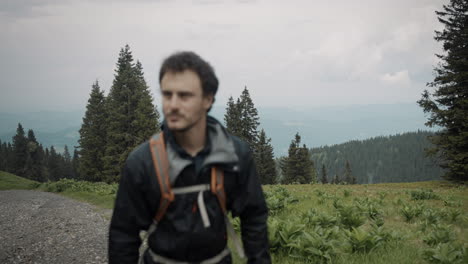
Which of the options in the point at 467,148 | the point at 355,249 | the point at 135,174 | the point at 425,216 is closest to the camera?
the point at 135,174

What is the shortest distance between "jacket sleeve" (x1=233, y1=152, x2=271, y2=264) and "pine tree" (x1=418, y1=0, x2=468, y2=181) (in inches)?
1175

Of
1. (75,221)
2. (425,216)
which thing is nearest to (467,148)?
(425,216)

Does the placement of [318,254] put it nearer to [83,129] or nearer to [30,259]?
[30,259]

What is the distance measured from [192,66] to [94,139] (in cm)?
4179

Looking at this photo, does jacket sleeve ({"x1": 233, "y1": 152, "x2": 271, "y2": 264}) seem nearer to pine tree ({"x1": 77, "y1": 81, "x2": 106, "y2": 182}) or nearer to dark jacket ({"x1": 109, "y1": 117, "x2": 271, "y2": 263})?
dark jacket ({"x1": 109, "y1": 117, "x2": 271, "y2": 263})

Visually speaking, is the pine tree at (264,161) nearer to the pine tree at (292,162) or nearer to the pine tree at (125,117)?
the pine tree at (292,162)

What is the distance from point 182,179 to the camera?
2.28 m

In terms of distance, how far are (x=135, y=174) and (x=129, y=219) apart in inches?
14.8

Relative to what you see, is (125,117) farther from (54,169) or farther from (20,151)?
(54,169)

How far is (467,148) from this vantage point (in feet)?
Answer: 86.7

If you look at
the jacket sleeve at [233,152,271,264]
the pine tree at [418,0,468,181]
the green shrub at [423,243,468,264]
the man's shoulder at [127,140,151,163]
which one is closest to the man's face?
the man's shoulder at [127,140,151,163]

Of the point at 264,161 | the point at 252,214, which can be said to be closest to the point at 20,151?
the point at 264,161

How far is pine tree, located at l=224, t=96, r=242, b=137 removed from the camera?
48.2 meters

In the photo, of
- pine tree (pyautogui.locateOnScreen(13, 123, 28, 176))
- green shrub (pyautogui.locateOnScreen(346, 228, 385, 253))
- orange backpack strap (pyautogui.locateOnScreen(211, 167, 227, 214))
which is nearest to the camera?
orange backpack strap (pyautogui.locateOnScreen(211, 167, 227, 214))
